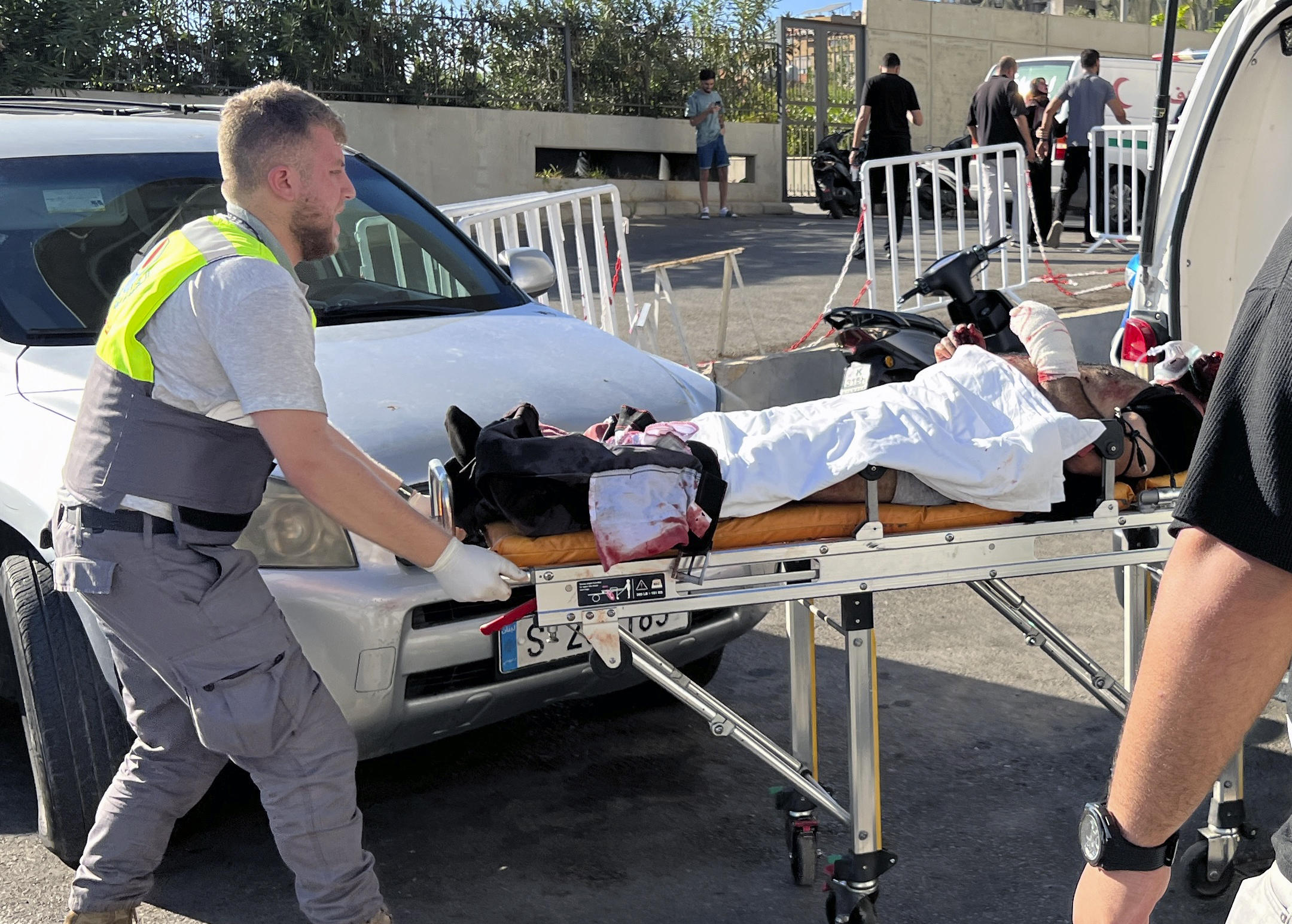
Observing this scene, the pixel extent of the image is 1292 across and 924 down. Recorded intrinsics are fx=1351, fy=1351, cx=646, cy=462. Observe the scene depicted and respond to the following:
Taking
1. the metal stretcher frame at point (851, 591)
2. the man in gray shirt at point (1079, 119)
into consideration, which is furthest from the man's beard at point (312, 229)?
the man in gray shirt at point (1079, 119)

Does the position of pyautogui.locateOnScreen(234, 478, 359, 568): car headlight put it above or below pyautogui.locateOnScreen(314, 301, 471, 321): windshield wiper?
below

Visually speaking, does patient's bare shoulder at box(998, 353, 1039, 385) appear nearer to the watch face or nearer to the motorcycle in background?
the watch face

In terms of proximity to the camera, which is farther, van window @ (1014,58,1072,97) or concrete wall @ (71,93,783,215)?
concrete wall @ (71,93,783,215)

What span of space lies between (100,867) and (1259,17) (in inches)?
152

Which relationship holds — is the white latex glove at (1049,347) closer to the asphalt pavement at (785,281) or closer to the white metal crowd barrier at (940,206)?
the white metal crowd barrier at (940,206)

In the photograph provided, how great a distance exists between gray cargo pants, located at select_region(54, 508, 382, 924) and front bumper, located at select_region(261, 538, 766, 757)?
20 cm

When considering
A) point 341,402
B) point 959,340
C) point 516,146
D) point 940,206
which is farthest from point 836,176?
point 341,402

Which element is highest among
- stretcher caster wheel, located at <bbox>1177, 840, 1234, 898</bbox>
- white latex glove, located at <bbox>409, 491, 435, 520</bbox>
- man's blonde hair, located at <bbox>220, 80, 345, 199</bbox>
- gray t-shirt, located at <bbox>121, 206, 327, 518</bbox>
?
man's blonde hair, located at <bbox>220, 80, 345, 199</bbox>

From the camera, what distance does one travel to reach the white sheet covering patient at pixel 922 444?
2736 mm

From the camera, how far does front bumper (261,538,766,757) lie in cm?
298

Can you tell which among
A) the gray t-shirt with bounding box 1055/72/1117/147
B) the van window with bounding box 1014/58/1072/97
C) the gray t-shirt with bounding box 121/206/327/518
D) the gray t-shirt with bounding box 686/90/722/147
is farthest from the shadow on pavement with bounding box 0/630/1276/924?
the gray t-shirt with bounding box 686/90/722/147

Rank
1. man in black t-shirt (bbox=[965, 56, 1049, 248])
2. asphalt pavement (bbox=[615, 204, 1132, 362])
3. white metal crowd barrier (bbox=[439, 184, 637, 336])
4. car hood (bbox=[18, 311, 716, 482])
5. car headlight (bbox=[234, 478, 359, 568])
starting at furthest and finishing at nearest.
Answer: man in black t-shirt (bbox=[965, 56, 1049, 248]), asphalt pavement (bbox=[615, 204, 1132, 362]), white metal crowd barrier (bbox=[439, 184, 637, 336]), car hood (bbox=[18, 311, 716, 482]), car headlight (bbox=[234, 478, 359, 568])

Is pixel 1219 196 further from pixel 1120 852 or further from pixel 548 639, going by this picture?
pixel 1120 852

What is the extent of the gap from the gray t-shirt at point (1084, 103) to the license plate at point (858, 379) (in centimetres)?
1081
